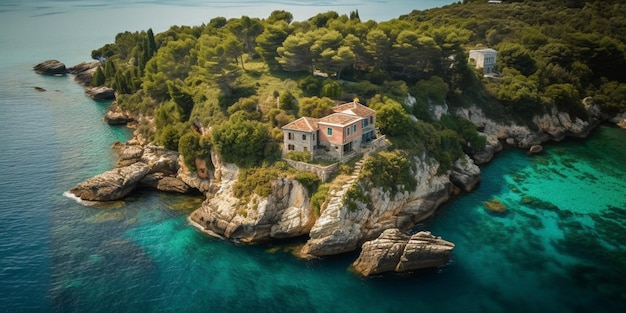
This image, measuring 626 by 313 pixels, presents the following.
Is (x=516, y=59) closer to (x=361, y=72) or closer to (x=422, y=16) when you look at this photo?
(x=361, y=72)

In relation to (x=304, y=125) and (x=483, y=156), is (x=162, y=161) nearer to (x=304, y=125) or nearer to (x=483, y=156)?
(x=304, y=125)

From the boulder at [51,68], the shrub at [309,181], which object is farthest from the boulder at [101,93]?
the shrub at [309,181]

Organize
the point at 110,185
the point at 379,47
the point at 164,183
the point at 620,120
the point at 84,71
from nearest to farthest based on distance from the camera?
the point at 110,185 < the point at 164,183 < the point at 379,47 < the point at 620,120 < the point at 84,71

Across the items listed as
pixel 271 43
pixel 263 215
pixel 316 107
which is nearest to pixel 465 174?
pixel 316 107

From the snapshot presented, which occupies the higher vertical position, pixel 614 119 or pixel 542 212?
pixel 614 119

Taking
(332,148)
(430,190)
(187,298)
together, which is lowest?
(187,298)

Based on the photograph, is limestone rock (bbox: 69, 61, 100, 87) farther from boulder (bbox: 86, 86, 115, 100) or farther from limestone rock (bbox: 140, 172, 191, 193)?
limestone rock (bbox: 140, 172, 191, 193)

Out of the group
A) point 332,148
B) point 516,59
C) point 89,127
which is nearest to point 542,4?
point 516,59
